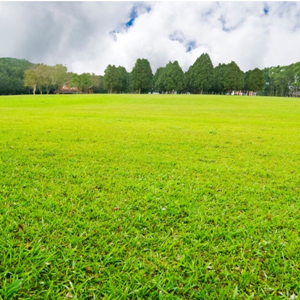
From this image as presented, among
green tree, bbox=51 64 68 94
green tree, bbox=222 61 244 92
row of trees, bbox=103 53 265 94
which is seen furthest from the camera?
green tree, bbox=51 64 68 94

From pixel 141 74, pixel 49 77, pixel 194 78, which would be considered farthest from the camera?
pixel 141 74

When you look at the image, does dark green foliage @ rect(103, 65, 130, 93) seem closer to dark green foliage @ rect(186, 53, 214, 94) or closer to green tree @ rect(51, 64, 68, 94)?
green tree @ rect(51, 64, 68, 94)

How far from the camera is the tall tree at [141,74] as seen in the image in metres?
68.9

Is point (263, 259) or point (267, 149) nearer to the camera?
point (263, 259)

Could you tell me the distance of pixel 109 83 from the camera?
242 feet

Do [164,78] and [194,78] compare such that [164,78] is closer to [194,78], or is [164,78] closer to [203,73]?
[194,78]

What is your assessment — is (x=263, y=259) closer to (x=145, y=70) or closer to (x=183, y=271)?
(x=183, y=271)

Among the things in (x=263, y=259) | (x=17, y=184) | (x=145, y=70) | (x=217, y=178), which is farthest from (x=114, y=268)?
(x=145, y=70)

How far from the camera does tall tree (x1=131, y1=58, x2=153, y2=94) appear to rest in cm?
6888

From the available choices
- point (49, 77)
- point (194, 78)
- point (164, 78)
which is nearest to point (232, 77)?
point (194, 78)

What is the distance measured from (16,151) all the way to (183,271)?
5740 millimetres

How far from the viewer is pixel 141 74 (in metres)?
68.9

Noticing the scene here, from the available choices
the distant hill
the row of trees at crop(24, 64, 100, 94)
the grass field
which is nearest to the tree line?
the row of trees at crop(24, 64, 100, 94)

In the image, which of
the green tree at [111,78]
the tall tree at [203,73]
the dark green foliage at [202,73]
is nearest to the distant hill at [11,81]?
the green tree at [111,78]
